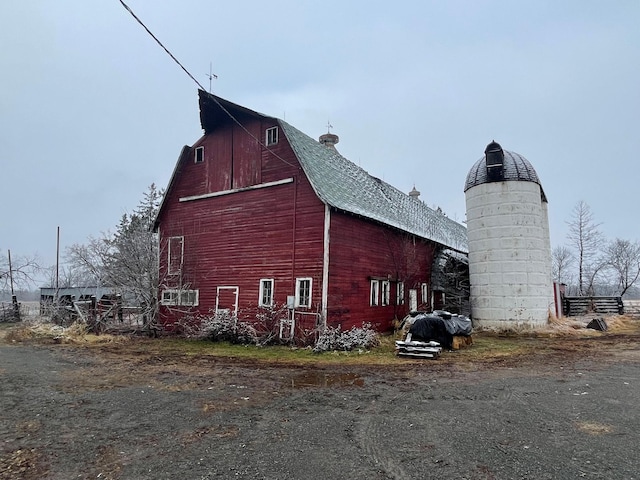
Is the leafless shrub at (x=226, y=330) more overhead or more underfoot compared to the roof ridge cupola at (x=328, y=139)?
more underfoot

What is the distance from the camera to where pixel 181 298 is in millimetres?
17328

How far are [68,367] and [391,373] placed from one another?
8147mm

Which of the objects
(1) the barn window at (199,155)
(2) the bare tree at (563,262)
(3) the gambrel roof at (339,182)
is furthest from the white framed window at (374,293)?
(2) the bare tree at (563,262)

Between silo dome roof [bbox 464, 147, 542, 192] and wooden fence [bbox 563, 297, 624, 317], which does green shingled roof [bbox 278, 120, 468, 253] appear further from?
wooden fence [bbox 563, 297, 624, 317]

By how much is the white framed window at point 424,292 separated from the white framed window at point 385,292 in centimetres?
367

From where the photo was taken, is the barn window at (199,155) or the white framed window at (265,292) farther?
the barn window at (199,155)

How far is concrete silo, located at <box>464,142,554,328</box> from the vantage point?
1750 cm

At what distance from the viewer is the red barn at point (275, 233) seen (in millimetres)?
14188

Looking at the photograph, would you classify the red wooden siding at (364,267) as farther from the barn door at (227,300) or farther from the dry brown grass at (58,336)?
the dry brown grass at (58,336)

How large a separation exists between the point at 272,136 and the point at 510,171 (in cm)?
1049

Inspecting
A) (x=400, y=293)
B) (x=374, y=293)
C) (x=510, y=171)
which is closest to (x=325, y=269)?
(x=374, y=293)

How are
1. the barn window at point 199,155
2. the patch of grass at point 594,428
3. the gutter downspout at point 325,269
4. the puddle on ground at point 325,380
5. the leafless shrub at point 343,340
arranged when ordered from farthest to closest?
the barn window at point 199,155 → the gutter downspout at point 325,269 → the leafless shrub at point 343,340 → the puddle on ground at point 325,380 → the patch of grass at point 594,428

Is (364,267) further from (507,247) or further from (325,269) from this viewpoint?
(507,247)

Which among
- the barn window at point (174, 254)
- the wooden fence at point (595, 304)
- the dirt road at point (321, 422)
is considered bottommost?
the dirt road at point (321, 422)
